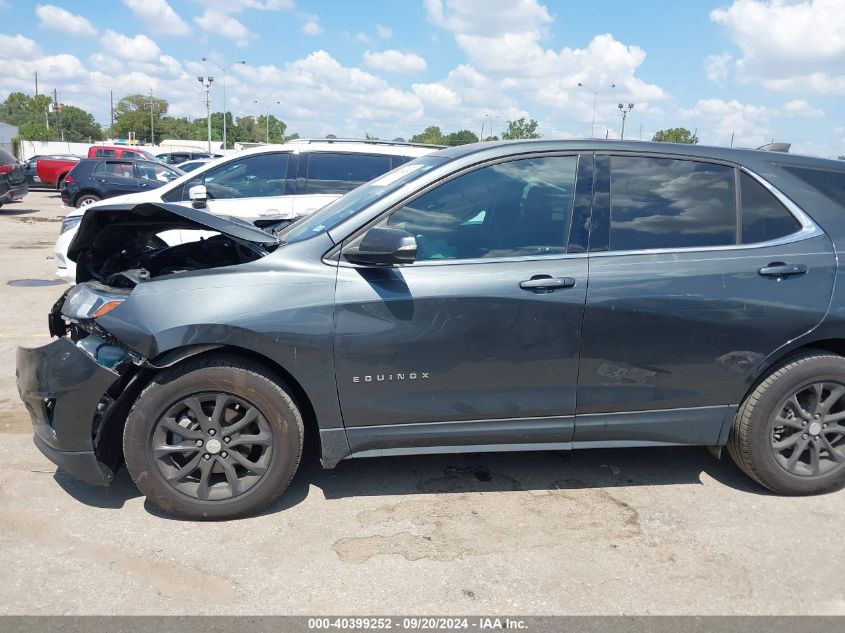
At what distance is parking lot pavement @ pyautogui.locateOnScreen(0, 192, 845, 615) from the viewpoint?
2877 millimetres

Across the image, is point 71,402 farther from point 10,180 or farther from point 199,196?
point 10,180

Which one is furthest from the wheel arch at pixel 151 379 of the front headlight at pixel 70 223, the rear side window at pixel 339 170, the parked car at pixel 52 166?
the parked car at pixel 52 166

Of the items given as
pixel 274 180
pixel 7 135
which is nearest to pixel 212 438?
pixel 274 180

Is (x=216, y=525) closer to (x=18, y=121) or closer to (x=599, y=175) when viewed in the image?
(x=599, y=175)

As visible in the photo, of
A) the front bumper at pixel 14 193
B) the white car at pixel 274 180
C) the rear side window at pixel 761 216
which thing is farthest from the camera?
the front bumper at pixel 14 193

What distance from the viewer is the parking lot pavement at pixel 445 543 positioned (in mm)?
2877

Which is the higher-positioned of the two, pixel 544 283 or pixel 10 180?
pixel 10 180

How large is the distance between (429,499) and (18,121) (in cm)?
12000

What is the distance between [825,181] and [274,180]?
5.66m

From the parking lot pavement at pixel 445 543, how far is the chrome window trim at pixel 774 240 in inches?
53.8

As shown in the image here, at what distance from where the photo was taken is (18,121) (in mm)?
102625

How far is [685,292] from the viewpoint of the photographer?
353 centimetres

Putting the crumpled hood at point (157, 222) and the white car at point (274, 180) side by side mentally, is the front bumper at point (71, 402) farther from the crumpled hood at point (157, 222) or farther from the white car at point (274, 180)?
the white car at point (274, 180)

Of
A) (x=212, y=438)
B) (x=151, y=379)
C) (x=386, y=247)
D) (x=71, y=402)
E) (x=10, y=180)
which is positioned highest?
(x=10, y=180)
